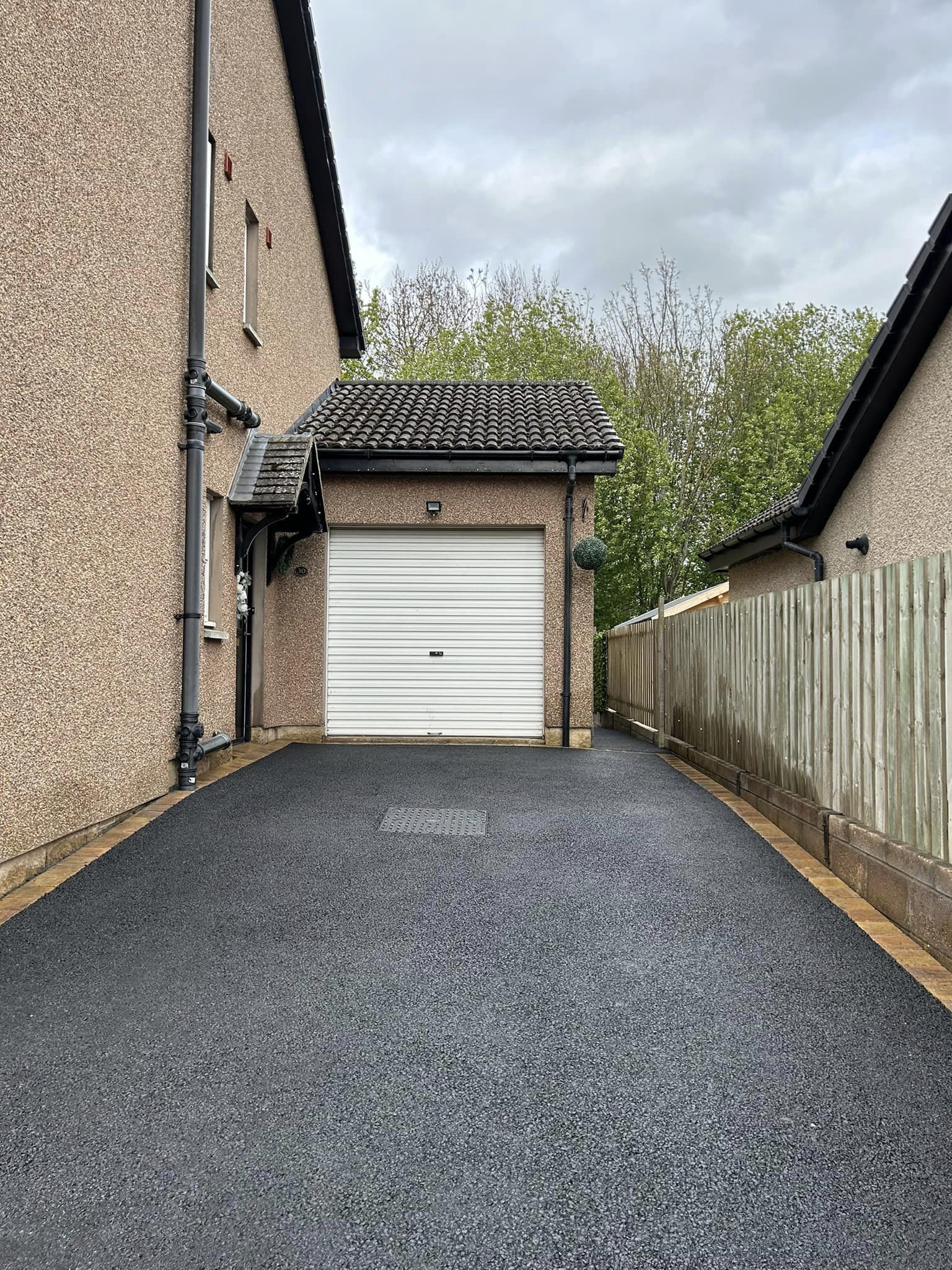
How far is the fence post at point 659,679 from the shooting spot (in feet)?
45.4

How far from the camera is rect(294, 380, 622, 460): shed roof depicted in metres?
12.6

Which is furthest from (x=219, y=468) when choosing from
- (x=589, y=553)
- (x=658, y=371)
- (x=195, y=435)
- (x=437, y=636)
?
(x=658, y=371)

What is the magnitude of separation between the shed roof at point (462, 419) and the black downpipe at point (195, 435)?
419 cm

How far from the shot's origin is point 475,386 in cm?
1686

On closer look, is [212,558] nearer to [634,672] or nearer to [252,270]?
[252,270]

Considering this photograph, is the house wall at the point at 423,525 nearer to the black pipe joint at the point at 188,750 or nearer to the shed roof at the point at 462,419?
the shed roof at the point at 462,419

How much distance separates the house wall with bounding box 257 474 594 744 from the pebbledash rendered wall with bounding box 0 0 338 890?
3.24m

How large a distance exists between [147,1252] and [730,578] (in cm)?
1800

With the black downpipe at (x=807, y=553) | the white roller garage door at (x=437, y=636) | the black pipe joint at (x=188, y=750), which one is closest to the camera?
the black pipe joint at (x=188, y=750)

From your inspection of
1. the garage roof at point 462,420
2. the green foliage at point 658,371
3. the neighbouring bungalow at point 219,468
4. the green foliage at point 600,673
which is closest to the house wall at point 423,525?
the neighbouring bungalow at point 219,468

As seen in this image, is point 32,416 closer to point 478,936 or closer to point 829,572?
point 478,936

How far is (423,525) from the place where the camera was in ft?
42.1

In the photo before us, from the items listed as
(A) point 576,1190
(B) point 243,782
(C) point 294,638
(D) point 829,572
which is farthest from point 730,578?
(A) point 576,1190

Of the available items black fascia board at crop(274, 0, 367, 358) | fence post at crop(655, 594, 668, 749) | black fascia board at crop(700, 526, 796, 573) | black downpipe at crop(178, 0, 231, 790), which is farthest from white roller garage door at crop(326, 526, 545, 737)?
black fascia board at crop(274, 0, 367, 358)
